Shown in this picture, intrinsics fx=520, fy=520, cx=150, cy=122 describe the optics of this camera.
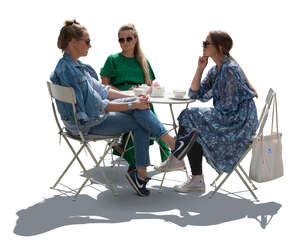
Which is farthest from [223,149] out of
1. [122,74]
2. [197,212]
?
[122,74]

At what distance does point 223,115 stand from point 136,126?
0.84 meters

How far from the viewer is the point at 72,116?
4.84m

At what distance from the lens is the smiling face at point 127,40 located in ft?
18.4

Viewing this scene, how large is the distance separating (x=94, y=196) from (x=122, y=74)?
1426 mm

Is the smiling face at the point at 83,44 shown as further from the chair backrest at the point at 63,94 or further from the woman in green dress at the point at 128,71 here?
the woman in green dress at the point at 128,71

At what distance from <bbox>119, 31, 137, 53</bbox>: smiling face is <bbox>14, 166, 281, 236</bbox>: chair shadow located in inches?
62.9

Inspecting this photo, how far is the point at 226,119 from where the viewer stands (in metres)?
4.97

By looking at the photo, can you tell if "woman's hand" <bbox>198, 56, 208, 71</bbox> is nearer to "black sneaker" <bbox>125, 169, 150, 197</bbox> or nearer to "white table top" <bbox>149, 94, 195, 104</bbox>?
"white table top" <bbox>149, 94, 195, 104</bbox>

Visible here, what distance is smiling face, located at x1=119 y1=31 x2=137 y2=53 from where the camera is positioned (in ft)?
18.4

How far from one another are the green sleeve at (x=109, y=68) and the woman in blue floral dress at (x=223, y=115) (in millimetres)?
1075

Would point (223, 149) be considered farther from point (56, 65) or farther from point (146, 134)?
point (56, 65)

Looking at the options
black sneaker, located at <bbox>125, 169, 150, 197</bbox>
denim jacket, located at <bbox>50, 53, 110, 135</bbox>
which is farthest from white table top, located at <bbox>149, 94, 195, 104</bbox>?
black sneaker, located at <bbox>125, 169, 150, 197</bbox>

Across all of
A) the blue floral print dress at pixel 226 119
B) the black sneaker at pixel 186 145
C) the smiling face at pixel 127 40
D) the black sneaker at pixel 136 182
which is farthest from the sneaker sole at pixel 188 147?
the smiling face at pixel 127 40

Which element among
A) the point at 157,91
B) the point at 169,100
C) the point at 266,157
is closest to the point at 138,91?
the point at 157,91
